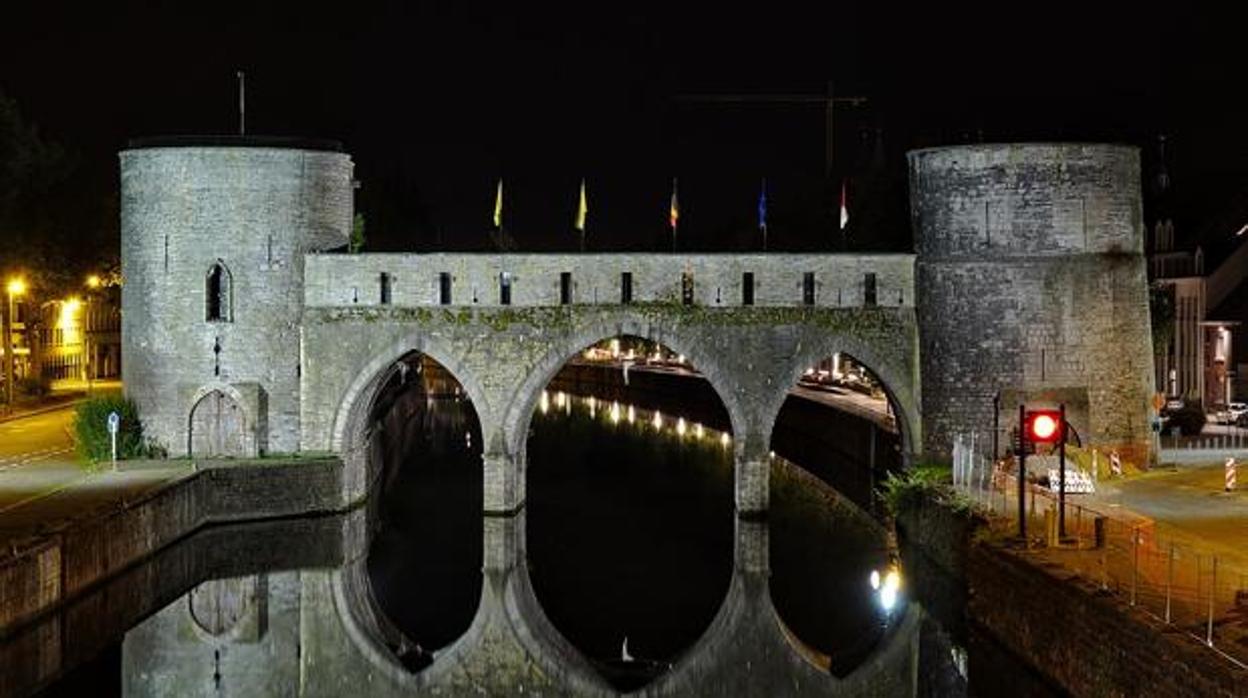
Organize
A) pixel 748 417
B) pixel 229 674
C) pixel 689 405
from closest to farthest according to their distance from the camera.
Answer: pixel 229 674 → pixel 748 417 → pixel 689 405

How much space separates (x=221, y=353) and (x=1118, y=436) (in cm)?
2281

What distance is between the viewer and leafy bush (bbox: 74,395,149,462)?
4231cm

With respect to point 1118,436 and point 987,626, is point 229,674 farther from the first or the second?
point 1118,436

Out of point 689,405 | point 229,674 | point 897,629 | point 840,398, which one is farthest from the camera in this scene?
point 689,405

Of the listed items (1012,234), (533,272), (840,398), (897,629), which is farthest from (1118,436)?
(840,398)

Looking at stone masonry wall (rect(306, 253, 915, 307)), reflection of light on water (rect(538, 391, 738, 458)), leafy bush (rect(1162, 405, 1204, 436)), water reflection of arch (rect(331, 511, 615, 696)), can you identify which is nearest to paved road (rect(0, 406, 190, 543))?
water reflection of arch (rect(331, 511, 615, 696))

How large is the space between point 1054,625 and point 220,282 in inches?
1010

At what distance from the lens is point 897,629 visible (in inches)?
1265

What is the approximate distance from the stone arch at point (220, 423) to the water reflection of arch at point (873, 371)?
44.1 ft

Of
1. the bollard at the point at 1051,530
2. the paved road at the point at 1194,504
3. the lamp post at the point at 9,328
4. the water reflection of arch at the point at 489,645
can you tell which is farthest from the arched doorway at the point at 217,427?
the bollard at the point at 1051,530

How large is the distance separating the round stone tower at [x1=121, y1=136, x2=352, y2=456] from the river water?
447 cm

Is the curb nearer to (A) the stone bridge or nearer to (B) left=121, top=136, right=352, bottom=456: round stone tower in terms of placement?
(B) left=121, top=136, right=352, bottom=456: round stone tower

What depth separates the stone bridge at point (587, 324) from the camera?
42.7 m

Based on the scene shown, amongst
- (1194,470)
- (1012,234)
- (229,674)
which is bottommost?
(229,674)
